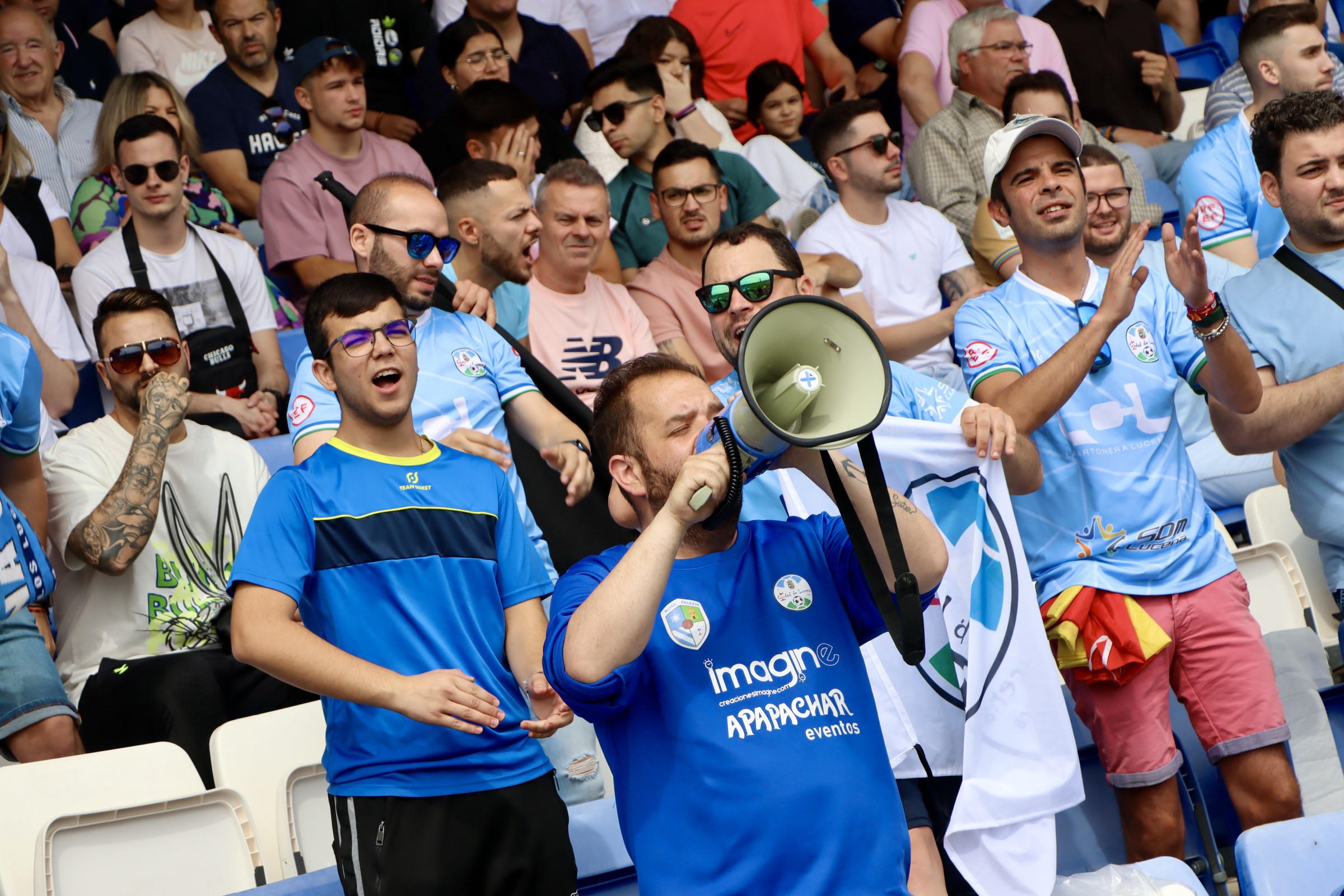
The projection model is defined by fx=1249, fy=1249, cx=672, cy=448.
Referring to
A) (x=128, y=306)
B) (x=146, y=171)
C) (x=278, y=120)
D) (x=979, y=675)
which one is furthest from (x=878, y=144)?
(x=979, y=675)

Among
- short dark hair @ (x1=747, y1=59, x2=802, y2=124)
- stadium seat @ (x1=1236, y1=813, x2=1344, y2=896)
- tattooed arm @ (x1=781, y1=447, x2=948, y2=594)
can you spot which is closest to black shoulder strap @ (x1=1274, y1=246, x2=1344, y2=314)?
stadium seat @ (x1=1236, y1=813, x2=1344, y2=896)

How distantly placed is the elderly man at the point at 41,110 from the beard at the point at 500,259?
2.44 metres

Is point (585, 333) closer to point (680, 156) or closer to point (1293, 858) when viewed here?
point (680, 156)

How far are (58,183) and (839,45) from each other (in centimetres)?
503

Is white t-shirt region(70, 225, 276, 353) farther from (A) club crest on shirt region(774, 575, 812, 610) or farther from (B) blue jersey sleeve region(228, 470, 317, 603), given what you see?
(A) club crest on shirt region(774, 575, 812, 610)

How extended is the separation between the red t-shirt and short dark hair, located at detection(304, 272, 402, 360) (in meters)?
4.88

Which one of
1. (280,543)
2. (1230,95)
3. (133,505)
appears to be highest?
(1230,95)

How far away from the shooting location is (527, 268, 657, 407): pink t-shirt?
4.72m

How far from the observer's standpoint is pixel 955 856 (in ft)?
9.00

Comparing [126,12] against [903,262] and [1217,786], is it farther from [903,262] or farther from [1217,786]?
[1217,786]

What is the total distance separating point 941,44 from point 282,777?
19.6 feet

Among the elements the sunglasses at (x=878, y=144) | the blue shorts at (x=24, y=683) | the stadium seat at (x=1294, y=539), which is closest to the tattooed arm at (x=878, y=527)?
the blue shorts at (x=24, y=683)

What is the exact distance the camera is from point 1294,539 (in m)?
4.51

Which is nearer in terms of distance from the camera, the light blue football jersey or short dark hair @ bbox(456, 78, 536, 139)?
the light blue football jersey
